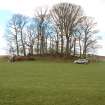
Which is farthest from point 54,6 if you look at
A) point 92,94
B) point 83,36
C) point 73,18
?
point 92,94

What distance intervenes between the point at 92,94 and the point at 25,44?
238 feet

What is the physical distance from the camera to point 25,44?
87500 millimetres

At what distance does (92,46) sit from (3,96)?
6951 centimetres

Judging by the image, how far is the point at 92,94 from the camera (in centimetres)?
1572

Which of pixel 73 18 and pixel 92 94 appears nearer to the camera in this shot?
pixel 92 94

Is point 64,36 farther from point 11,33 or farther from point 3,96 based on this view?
point 3,96

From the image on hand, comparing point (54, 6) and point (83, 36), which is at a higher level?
point (54, 6)

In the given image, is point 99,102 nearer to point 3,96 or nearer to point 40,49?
point 3,96

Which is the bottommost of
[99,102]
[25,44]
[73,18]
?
[99,102]

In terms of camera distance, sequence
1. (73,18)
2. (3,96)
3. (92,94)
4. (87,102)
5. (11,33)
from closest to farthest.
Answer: (87,102) < (3,96) < (92,94) < (73,18) < (11,33)

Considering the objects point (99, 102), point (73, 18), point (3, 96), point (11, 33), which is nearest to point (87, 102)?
point (99, 102)

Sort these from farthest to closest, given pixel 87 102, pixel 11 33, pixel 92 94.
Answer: pixel 11 33 < pixel 92 94 < pixel 87 102

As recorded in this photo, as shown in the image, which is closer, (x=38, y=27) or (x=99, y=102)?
(x=99, y=102)

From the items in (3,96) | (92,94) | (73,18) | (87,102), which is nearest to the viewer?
(87,102)
